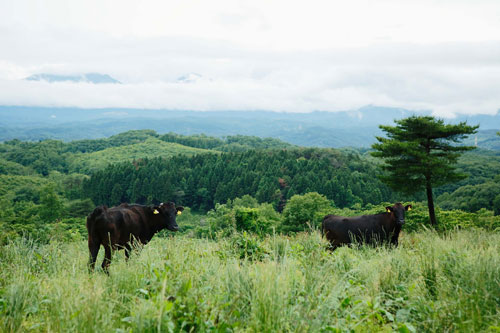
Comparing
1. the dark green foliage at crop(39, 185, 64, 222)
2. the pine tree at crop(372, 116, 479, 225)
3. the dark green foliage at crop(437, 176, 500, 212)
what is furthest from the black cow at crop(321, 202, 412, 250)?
the dark green foliage at crop(39, 185, 64, 222)

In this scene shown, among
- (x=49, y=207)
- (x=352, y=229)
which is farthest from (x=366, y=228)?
(x=49, y=207)

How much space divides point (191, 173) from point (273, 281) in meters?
109

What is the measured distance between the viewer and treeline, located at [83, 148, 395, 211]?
9062cm

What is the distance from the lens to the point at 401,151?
73.8 feet

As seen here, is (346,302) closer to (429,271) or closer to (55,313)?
(429,271)

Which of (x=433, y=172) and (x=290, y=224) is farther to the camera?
(x=290, y=224)

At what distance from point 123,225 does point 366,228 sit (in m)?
7.19

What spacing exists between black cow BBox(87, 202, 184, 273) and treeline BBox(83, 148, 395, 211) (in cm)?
7903

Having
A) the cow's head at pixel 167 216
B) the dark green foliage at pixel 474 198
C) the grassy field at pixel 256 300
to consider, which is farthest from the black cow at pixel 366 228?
the dark green foliage at pixel 474 198

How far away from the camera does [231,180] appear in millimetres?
104250

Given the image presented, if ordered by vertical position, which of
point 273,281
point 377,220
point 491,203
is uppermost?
point 273,281

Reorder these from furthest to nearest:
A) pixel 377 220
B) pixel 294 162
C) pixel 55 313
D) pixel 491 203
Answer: pixel 294 162 → pixel 491 203 → pixel 377 220 → pixel 55 313

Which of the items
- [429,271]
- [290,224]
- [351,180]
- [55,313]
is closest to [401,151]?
[429,271]

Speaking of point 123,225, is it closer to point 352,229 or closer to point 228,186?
point 352,229
